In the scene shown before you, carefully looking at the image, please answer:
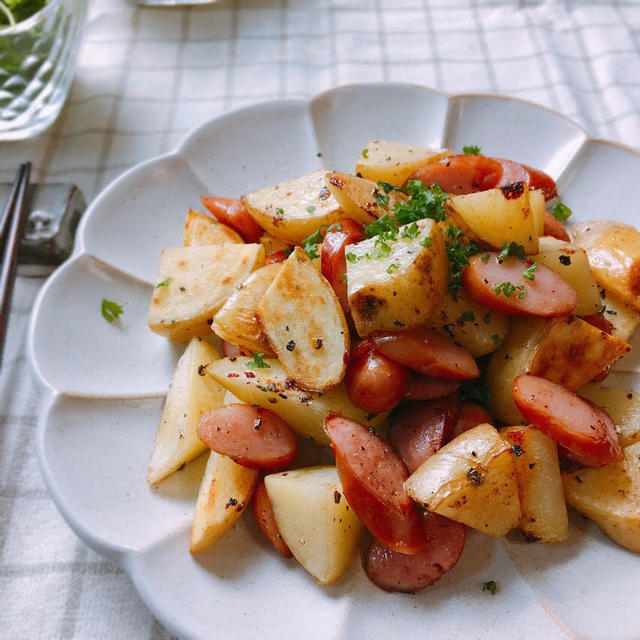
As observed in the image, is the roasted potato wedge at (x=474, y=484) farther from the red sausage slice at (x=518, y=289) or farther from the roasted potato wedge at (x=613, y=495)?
the red sausage slice at (x=518, y=289)

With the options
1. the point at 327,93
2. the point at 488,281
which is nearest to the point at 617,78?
the point at 327,93

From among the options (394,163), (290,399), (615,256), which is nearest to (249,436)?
(290,399)

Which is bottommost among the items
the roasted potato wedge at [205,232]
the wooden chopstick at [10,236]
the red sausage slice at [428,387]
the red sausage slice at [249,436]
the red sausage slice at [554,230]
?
the wooden chopstick at [10,236]

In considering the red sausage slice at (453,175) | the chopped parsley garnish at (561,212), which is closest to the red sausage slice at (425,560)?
the red sausage slice at (453,175)

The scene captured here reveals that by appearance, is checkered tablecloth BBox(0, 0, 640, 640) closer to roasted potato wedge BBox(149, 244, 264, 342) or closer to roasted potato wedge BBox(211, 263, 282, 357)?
roasted potato wedge BBox(149, 244, 264, 342)

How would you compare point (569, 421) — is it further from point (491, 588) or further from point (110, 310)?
point (110, 310)

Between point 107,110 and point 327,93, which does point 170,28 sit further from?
point 327,93
